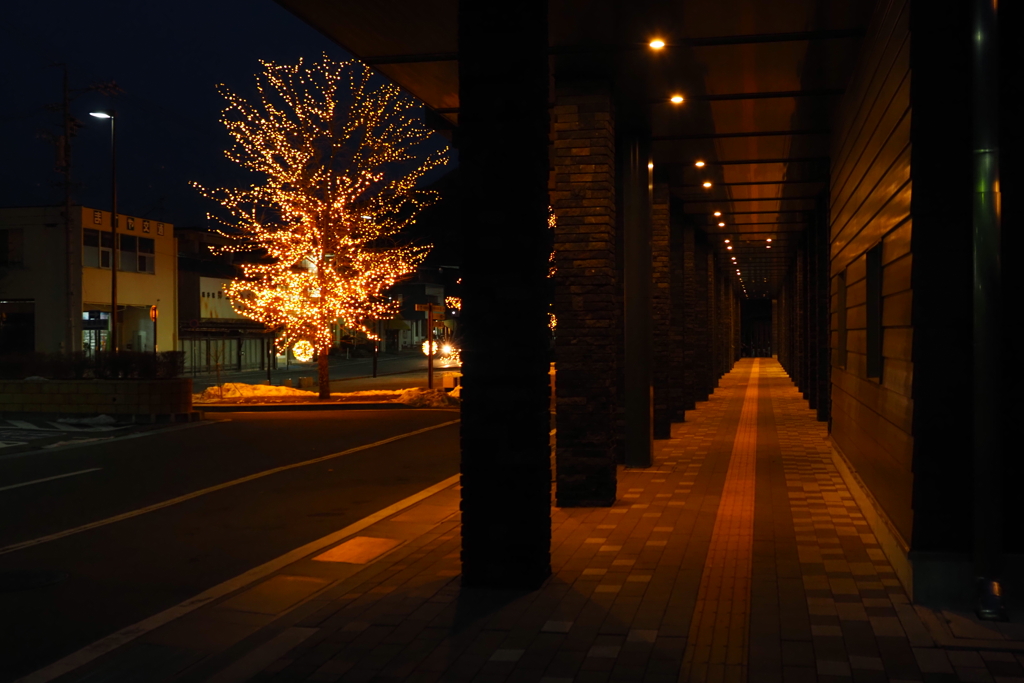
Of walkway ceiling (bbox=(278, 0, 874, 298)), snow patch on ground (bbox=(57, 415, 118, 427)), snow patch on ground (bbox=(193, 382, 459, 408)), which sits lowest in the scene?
snow patch on ground (bbox=(57, 415, 118, 427))

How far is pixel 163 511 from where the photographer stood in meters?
10.2

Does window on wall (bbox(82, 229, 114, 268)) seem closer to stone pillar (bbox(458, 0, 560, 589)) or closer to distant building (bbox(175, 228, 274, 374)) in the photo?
distant building (bbox(175, 228, 274, 374))

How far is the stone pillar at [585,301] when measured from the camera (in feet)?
33.1

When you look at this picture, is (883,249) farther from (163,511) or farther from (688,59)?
(163,511)

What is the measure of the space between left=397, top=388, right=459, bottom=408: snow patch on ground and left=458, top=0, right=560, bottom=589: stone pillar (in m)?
19.7

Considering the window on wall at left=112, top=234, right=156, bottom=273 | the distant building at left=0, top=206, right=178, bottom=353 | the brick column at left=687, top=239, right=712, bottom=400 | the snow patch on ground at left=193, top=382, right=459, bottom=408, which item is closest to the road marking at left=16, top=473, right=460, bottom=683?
the brick column at left=687, top=239, right=712, bottom=400

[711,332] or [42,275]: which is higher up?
[42,275]

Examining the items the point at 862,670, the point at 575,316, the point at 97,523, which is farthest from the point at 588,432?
the point at 862,670

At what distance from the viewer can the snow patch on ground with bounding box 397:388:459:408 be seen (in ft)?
85.9

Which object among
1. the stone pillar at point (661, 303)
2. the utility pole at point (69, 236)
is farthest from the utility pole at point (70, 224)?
the stone pillar at point (661, 303)

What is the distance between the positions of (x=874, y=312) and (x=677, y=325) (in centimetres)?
1187

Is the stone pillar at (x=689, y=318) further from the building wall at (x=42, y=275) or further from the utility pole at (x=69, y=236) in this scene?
the building wall at (x=42, y=275)

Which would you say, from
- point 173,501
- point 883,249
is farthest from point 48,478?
point 883,249

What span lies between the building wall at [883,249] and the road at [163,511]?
488 cm
